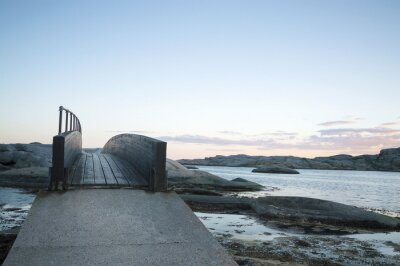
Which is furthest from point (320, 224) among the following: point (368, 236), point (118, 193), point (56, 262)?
point (56, 262)

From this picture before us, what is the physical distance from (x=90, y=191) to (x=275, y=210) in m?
11.4

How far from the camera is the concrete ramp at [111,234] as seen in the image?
6.01 meters

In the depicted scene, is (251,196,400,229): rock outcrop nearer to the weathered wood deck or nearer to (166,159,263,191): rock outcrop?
the weathered wood deck

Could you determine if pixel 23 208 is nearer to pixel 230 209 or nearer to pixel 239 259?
pixel 230 209

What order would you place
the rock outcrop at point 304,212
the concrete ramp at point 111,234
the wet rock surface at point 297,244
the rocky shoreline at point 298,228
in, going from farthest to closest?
1. the rock outcrop at point 304,212
2. the rocky shoreline at point 298,228
3. the wet rock surface at point 297,244
4. the concrete ramp at point 111,234

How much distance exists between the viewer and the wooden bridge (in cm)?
605

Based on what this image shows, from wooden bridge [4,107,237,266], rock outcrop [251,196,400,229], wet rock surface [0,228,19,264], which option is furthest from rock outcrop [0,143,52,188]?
wooden bridge [4,107,237,266]

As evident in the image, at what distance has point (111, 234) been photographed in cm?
668

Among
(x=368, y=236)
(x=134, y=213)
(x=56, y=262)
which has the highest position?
(x=134, y=213)

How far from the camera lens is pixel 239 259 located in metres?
9.30

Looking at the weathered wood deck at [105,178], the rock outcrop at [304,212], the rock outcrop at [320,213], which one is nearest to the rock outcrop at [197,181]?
the rock outcrop at [304,212]

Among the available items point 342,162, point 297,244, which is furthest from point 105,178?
point 342,162

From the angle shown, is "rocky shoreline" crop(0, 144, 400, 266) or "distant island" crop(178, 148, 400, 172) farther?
"distant island" crop(178, 148, 400, 172)

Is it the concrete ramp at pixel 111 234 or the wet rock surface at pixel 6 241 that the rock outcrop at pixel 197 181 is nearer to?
the wet rock surface at pixel 6 241
